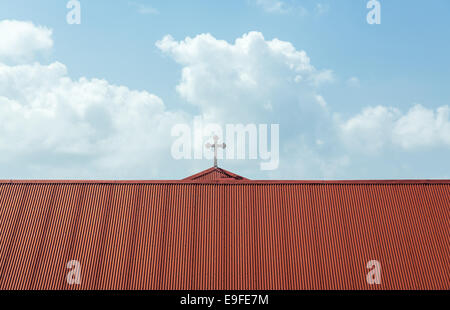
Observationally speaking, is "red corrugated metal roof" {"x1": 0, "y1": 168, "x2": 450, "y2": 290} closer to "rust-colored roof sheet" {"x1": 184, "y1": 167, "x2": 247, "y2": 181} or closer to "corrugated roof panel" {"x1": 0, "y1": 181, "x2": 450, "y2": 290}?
"corrugated roof panel" {"x1": 0, "y1": 181, "x2": 450, "y2": 290}

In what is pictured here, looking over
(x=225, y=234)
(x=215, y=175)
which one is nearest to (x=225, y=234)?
(x=225, y=234)

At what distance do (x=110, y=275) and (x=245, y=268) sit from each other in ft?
19.0

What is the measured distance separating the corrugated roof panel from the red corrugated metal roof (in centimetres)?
5

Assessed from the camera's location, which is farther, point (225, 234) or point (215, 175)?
point (215, 175)

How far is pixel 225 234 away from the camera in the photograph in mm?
17172

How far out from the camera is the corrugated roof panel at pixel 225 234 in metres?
16.0

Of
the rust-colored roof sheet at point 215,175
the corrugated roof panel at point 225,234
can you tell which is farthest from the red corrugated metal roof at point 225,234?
the rust-colored roof sheet at point 215,175

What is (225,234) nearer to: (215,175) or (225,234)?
(225,234)

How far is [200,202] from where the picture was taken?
1822cm

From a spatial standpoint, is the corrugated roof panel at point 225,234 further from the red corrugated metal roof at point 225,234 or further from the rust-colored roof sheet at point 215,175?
the rust-colored roof sheet at point 215,175

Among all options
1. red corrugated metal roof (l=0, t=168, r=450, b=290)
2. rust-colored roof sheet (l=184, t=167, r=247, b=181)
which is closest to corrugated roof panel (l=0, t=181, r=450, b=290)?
red corrugated metal roof (l=0, t=168, r=450, b=290)
